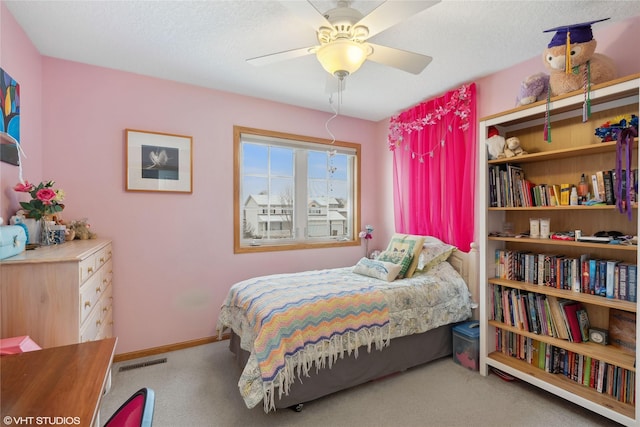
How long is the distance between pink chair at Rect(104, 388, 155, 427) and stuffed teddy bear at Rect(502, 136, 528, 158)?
261 cm

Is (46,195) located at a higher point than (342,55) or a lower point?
lower

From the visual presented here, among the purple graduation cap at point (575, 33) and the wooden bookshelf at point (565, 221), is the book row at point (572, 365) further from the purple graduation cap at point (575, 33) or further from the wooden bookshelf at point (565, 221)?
the purple graduation cap at point (575, 33)

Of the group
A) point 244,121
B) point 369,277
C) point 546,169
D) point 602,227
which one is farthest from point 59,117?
point 602,227

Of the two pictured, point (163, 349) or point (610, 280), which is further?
point (163, 349)

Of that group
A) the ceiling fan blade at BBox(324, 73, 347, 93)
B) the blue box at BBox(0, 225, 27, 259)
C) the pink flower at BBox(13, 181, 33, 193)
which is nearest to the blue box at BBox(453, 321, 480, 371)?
the ceiling fan blade at BBox(324, 73, 347, 93)

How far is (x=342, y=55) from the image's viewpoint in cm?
160

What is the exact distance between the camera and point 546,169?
230 cm

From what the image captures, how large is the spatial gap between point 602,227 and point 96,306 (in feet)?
11.3

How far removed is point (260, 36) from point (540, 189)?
233 centimetres

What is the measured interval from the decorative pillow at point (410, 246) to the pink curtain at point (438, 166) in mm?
367

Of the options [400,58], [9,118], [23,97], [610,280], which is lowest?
[610,280]

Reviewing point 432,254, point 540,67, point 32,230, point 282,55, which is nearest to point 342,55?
point 282,55

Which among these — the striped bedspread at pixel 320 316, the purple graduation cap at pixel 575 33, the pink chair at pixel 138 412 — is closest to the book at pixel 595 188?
the purple graduation cap at pixel 575 33

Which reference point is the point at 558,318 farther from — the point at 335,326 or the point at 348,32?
the point at 348,32
